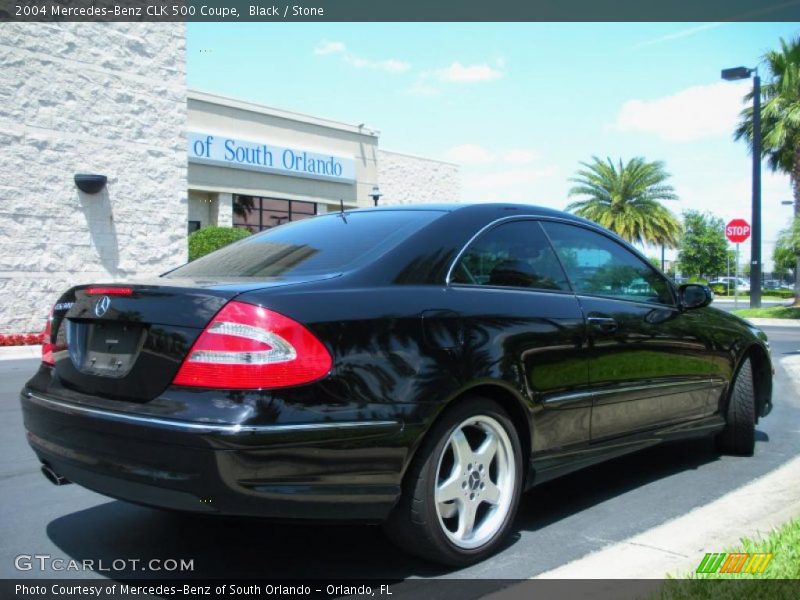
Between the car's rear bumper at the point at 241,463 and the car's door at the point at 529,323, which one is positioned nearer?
the car's rear bumper at the point at 241,463

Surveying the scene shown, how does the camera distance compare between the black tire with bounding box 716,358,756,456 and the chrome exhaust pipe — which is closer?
the chrome exhaust pipe

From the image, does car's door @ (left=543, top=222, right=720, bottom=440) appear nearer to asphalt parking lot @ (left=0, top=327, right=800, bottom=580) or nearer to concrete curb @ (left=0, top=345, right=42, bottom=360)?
asphalt parking lot @ (left=0, top=327, right=800, bottom=580)

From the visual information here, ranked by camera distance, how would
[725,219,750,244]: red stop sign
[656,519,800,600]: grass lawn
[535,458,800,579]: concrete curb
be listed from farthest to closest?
[725,219,750,244]: red stop sign → [535,458,800,579]: concrete curb → [656,519,800,600]: grass lawn

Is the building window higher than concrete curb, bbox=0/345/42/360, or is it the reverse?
the building window

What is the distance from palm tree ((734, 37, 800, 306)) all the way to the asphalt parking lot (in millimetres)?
27041

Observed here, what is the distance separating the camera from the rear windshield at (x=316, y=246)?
3.52 meters

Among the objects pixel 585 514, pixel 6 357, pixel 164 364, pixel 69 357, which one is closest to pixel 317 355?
pixel 164 364

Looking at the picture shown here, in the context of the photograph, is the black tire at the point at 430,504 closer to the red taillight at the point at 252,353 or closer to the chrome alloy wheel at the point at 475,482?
the chrome alloy wheel at the point at 475,482

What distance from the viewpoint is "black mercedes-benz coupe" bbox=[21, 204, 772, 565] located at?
2822mm

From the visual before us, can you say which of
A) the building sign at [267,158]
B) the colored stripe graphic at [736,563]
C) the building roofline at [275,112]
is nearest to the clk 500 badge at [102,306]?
the colored stripe graphic at [736,563]

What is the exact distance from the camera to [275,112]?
2683cm

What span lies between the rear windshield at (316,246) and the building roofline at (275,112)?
19.6m

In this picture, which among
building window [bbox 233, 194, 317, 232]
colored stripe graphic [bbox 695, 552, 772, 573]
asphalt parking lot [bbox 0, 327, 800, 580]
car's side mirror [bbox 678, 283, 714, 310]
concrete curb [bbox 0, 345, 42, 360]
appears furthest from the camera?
building window [bbox 233, 194, 317, 232]

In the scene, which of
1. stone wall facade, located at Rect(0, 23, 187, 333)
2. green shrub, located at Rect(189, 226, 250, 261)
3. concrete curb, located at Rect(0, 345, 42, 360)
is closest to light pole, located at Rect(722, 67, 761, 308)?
green shrub, located at Rect(189, 226, 250, 261)
